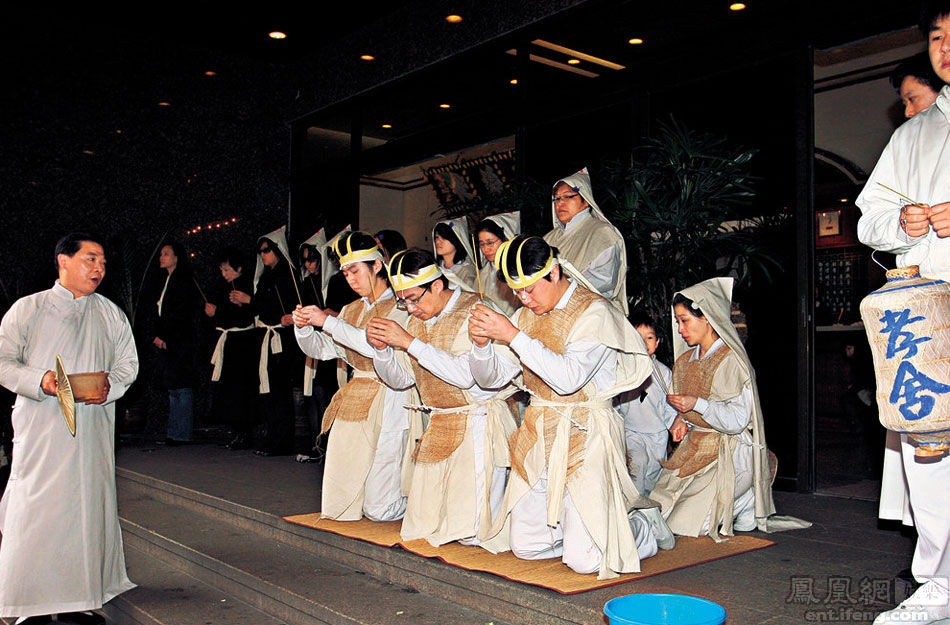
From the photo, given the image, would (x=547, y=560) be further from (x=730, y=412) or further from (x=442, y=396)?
(x=730, y=412)

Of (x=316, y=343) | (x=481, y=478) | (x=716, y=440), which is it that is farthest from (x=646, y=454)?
(x=316, y=343)

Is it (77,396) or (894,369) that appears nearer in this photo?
(894,369)

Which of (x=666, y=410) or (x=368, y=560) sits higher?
(x=666, y=410)

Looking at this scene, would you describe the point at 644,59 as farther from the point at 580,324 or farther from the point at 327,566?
the point at 327,566

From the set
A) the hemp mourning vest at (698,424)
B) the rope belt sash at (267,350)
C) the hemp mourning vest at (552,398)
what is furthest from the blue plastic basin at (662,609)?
the rope belt sash at (267,350)

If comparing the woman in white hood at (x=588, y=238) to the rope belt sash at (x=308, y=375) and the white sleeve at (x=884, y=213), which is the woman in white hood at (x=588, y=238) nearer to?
the white sleeve at (x=884, y=213)

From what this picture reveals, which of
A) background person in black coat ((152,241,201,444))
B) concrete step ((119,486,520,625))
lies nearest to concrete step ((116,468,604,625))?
concrete step ((119,486,520,625))

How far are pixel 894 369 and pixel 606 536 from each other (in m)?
1.63

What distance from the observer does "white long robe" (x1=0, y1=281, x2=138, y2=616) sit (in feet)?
12.5

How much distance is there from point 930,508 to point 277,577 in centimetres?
298

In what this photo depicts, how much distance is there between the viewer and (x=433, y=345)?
439cm

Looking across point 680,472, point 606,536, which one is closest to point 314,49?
point 680,472

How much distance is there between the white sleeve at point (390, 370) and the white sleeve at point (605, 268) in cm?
131

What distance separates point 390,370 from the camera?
180 inches
